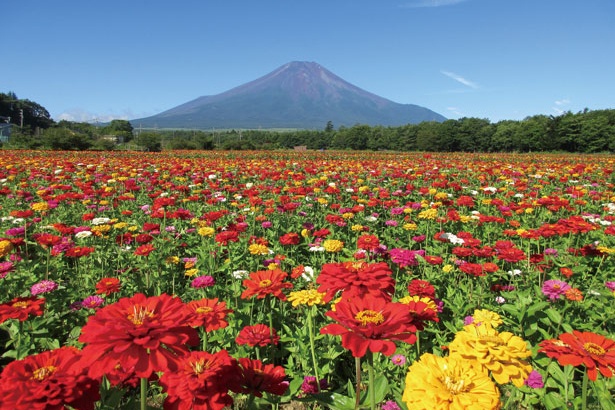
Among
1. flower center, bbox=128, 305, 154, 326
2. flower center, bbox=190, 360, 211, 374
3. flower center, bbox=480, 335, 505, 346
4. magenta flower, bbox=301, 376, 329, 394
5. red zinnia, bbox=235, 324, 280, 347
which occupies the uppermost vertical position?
flower center, bbox=128, 305, 154, 326

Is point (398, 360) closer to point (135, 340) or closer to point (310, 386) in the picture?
point (310, 386)

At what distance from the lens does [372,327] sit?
1194 mm

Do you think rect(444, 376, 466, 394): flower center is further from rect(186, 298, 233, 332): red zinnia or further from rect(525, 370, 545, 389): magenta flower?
rect(525, 370, 545, 389): magenta flower

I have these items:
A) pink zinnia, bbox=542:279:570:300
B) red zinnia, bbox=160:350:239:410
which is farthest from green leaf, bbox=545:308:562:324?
red zinnia, bbox=160:350:239:410

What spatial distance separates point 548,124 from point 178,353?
7522 centimetres

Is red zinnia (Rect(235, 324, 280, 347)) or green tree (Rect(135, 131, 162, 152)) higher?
green tree (Rect(135, 131, 162, 152))

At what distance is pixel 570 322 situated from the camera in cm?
300

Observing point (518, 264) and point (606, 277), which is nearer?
point (606, 277)

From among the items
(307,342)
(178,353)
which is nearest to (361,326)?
(178,353)

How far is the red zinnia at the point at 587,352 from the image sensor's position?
54.1 inches

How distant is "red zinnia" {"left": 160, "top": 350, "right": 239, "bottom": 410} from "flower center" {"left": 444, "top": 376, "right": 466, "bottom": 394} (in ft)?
2.31

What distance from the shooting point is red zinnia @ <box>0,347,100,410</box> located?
992 millimetres

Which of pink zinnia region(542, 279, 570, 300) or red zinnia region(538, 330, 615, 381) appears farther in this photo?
pink zinnia region(542, 279, 570, 300)

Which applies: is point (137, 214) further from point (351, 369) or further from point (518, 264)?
point (518, 264)
